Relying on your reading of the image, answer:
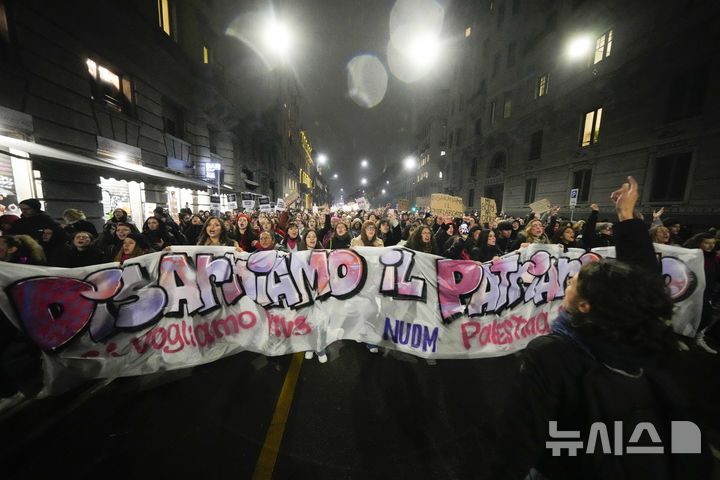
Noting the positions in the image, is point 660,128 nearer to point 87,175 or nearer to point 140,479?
point 140,479

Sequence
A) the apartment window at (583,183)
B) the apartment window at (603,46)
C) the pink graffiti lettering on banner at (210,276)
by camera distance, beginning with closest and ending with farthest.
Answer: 1. the pink graffiti lettering on banner at (210,276)
2. the apartment window at (603,46)
3. the apartment window at (583,183)

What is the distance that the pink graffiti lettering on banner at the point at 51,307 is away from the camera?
319cm

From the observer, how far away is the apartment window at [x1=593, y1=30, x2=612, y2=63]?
15.6 m

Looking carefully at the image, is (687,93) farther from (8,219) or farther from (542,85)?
(8,219)

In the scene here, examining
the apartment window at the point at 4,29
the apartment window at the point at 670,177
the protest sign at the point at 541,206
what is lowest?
the protest sign at the point at 541,206

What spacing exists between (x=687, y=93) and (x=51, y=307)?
66.6 ft

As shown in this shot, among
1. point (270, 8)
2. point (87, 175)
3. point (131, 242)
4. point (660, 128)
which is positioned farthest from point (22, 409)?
point (270, 8)

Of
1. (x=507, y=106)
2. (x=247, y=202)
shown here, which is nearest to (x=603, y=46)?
(x=507, y=106)

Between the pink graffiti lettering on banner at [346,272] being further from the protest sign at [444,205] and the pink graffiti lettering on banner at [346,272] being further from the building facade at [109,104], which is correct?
the protest sign at [444,205]

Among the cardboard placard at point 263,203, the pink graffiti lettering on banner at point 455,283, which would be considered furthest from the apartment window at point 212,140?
the pink graffiti lettering on banner at point 455,283

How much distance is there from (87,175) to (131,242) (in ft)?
24.1

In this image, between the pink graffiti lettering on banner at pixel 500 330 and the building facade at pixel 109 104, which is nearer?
the pink graffiti lettering on banner at pixel 500 330

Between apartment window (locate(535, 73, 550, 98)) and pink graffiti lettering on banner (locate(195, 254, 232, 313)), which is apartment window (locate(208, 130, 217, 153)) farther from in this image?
apartment window (locate(535, 73, 550, 98))

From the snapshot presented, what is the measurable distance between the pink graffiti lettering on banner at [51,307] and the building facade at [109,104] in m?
5.26
